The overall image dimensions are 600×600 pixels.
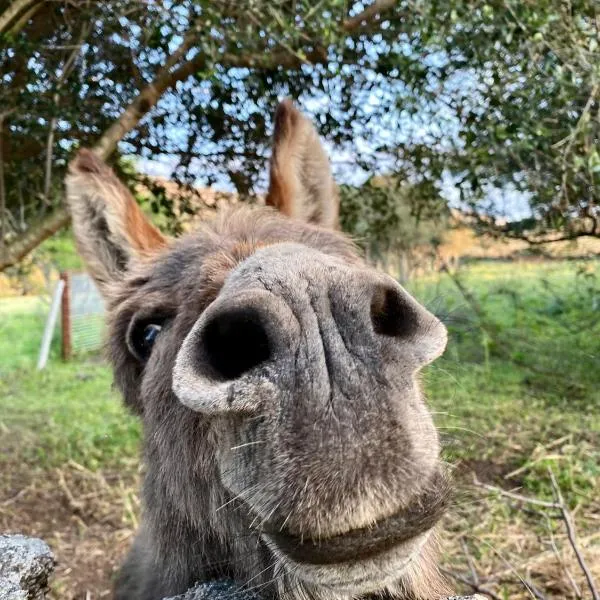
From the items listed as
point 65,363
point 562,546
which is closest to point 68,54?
point 562,546

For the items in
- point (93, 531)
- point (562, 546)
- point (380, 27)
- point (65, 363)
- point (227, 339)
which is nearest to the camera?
point (227, 339)

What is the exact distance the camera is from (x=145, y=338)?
2.28 meters

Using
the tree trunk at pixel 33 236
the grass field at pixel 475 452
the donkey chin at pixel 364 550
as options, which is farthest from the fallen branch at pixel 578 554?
the tree trunk at pixel 33 236

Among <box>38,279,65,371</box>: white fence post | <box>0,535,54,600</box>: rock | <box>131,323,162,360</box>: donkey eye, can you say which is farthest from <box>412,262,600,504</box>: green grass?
<box>38,279,65,371</box>: white fence post

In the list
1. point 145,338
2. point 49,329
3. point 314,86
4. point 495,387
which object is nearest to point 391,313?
point 145,338

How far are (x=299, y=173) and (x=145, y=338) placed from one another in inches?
56.2

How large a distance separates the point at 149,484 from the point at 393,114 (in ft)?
12.2

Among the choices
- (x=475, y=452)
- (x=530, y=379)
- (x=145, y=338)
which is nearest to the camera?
(x=145, y=338)

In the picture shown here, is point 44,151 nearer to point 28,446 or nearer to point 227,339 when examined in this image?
point 28,446

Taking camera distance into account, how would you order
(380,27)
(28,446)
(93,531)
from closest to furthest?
1. (380,27)
2. (93,531)
3. (28,446)

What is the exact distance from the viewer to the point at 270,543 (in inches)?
54.6

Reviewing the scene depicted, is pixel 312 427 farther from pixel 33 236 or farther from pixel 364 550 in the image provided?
pixel 33 236

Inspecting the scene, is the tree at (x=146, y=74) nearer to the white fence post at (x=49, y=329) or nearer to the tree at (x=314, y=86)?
the tree at (x=314, y=86)

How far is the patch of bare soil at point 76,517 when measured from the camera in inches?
179
